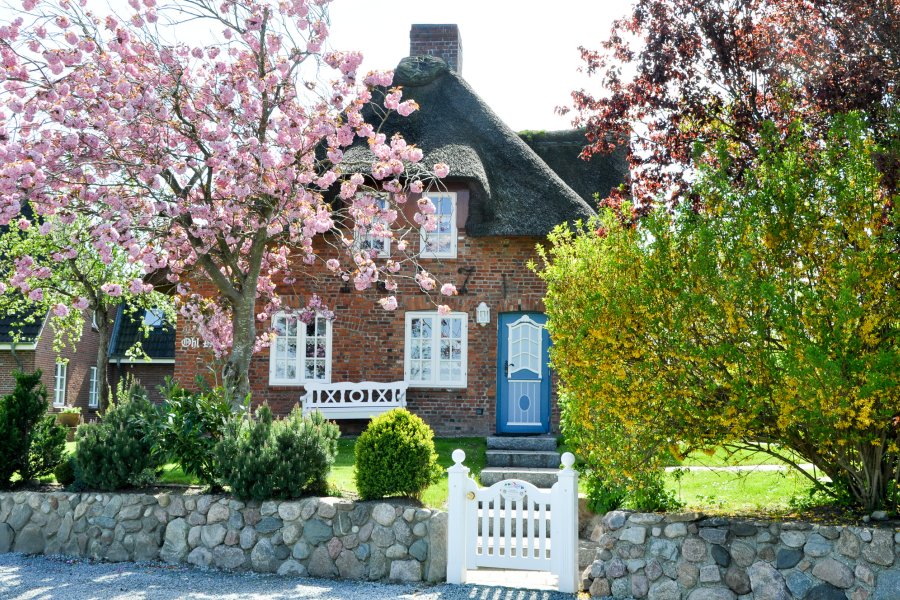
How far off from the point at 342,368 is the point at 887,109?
9674 mm

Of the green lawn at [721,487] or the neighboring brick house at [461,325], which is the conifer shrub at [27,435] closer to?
the green lawn at [721,487]

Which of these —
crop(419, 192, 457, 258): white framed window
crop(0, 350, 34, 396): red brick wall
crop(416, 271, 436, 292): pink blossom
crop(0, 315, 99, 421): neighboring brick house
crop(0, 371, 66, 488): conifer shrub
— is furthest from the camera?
crop(0, 350, 34, 396): red brick wall

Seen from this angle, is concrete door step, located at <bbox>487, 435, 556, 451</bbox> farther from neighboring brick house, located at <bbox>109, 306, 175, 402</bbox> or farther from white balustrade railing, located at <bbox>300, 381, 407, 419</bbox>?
neighboring brick house, located at <bbox>109, 306, 175, 402</bbox>

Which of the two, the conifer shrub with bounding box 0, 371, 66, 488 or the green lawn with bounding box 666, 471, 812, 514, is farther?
the conifer shrub with bounding box 0, 371, 66, 488

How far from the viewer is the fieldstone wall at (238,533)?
24.5 feet

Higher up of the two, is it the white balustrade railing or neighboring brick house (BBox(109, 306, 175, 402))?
neighboring brick house (BBox(109, 306, 175, 402))

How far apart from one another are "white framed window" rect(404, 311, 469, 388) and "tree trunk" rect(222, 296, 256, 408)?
4940 millimetres

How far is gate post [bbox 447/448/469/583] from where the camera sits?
7250mm

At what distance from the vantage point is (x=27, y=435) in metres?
9.01

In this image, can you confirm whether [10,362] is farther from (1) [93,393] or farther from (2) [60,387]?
(1) [93,393]

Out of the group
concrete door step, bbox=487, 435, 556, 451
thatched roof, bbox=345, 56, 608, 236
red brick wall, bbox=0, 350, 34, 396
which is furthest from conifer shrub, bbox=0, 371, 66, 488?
red brick wall, bbox=0, 350, 34, 396

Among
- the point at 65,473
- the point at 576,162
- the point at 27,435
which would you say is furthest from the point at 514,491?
the point at 576,162

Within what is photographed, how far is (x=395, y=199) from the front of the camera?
10.1 m

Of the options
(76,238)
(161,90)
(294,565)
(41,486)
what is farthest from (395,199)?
(41,486)
